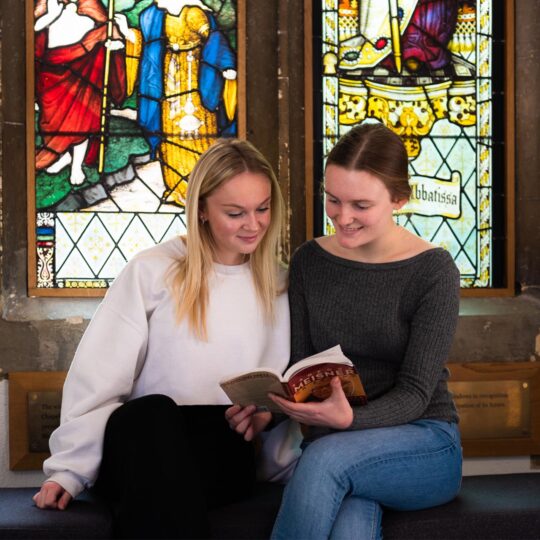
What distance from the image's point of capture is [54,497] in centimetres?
225

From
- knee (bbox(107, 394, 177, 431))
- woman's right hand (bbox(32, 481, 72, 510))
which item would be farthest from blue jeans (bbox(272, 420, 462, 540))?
woman's right hand (bbox(32, 481, 72, 510))

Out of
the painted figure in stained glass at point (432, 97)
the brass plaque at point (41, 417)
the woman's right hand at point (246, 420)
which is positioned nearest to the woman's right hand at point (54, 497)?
the woman's right hand at point (246, 420)

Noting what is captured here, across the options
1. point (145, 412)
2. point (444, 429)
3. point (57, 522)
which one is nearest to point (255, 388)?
point (145, 412)

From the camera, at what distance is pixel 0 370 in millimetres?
3316

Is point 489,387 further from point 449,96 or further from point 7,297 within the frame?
point 7,297

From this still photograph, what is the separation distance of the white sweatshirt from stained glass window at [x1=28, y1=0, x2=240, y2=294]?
3.29 feet

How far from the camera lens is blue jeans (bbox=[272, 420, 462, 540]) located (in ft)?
6.45

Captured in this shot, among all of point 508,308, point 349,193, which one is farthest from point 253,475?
point 508,308

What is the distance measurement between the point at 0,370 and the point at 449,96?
2179 millimetres

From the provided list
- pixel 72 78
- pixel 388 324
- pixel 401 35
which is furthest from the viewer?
pixel 401 35

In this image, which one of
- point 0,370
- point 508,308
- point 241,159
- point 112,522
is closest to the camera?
point 112,522

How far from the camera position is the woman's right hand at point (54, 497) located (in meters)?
2.24

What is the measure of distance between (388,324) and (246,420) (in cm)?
47

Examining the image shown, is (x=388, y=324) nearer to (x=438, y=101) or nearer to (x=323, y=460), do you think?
(x=323, y=460)
